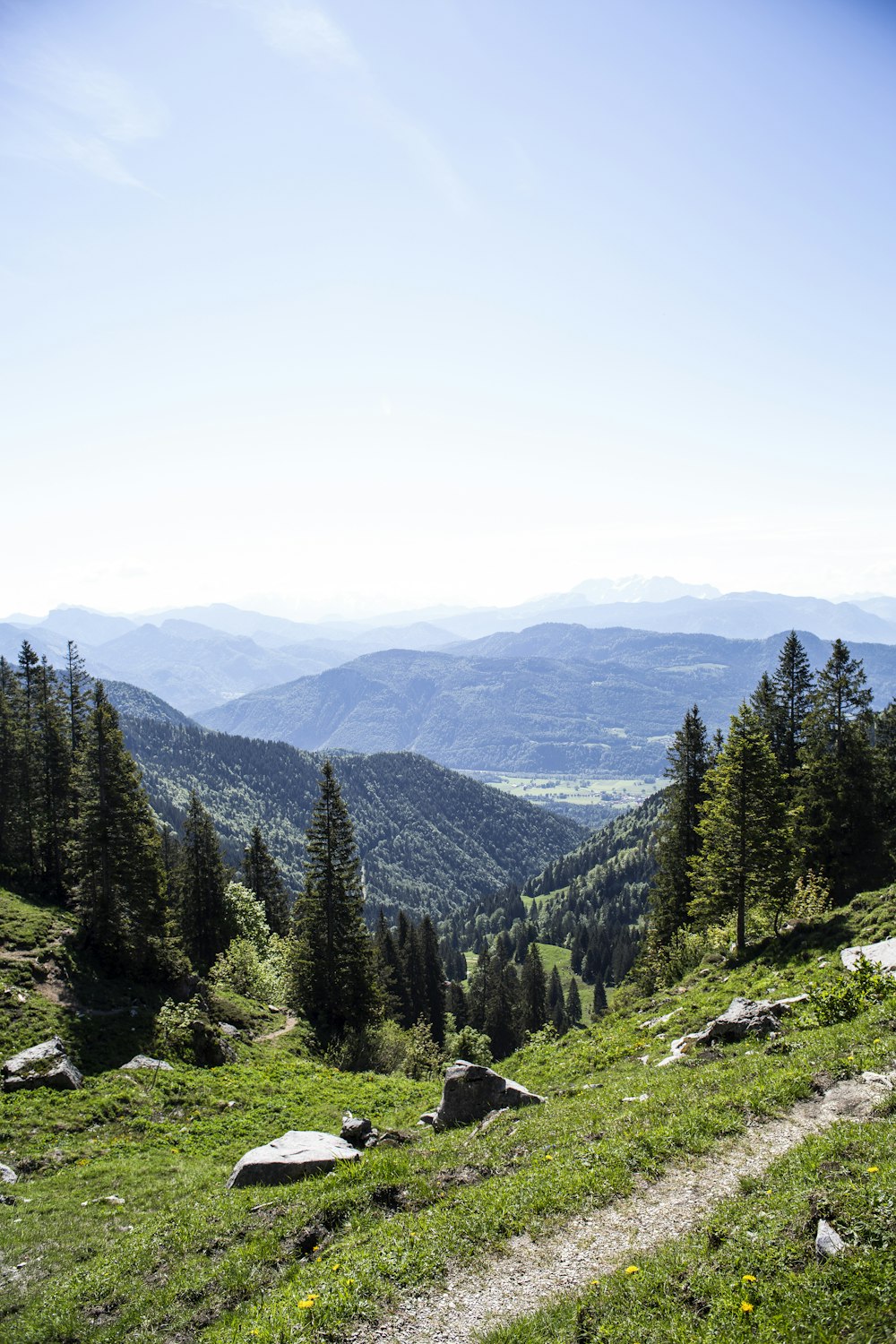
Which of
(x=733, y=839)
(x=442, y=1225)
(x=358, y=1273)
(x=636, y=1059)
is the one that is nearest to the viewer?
(x=358, y=1273)

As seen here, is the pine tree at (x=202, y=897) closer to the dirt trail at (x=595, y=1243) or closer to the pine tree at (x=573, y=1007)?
the dirt trail at (x=595, y=1243)

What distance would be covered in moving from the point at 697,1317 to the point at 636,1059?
1467cm

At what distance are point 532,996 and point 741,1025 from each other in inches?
3246

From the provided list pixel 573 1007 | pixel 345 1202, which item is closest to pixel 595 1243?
pixel 345 1202

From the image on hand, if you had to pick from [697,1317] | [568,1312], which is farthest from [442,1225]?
[697,1317]

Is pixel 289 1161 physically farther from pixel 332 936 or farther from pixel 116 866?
pixel 332 936

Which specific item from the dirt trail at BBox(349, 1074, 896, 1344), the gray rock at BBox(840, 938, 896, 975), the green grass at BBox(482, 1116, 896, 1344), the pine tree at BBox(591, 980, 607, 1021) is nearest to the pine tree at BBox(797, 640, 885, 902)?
the gray rock at BBox(840, 938, 896, 975)

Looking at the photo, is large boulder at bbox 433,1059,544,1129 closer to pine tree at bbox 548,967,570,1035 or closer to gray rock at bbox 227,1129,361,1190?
gray rock at bbox 227,1129,361,1190

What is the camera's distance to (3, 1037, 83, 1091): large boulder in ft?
79.9

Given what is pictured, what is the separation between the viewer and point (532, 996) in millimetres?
92438

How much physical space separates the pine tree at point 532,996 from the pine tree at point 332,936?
52.5 m

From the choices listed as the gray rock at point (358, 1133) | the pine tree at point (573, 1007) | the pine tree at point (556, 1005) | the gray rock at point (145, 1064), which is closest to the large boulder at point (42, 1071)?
the gray rock at point (145, 1064)

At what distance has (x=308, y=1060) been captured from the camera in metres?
34.2

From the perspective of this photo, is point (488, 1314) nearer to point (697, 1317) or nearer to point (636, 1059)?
point (697, 1317)
